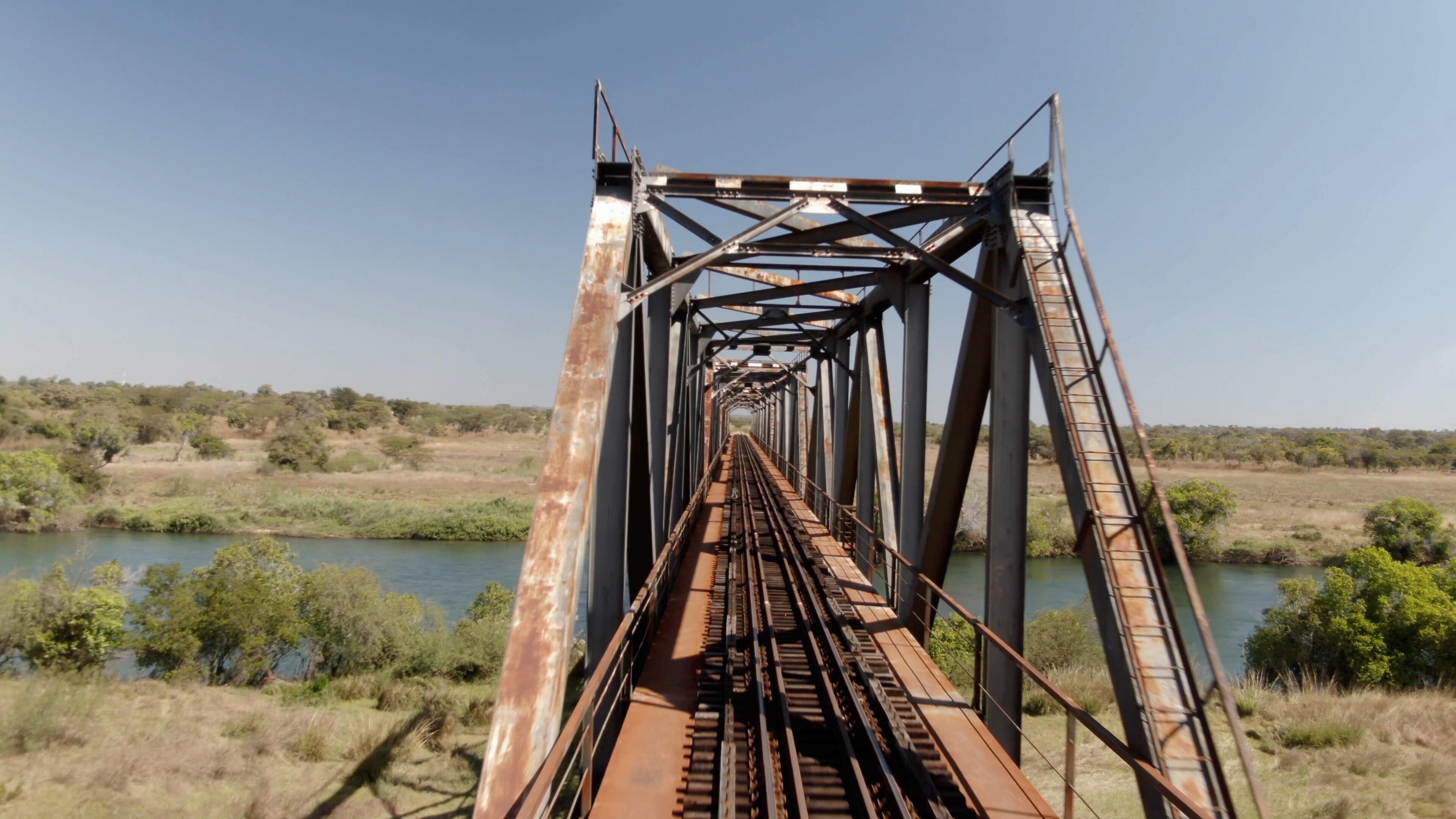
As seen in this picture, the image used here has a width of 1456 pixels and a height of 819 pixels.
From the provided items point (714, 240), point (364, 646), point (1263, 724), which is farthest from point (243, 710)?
point (1263, 724)

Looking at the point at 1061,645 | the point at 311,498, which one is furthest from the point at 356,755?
the point at 311,498

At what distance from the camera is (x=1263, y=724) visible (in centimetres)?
1267

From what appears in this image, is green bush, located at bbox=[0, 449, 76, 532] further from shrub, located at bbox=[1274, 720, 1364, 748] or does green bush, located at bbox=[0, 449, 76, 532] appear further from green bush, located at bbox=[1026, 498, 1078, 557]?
green bush, located at bbox=[1026, 498, 1078, 557]

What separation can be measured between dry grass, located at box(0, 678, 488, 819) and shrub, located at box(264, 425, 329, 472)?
4240 cm

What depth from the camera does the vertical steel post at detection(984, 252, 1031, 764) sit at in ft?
17.9

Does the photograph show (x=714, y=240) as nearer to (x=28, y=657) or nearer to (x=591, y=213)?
(x=591, y=213)

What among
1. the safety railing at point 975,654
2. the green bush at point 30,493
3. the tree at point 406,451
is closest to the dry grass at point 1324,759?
the safety railing at point 975,654

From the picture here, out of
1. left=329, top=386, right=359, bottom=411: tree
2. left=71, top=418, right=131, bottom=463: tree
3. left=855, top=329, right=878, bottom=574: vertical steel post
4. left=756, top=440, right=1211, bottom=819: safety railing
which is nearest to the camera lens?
left=756, top=440, right=1211, bottom=819: safety railing

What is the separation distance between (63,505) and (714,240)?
4099 centimetres

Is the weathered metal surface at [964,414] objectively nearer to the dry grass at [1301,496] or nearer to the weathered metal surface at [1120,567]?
the weathered metal surface at [1120,567]

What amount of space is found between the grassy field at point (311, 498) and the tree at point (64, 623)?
18.3m

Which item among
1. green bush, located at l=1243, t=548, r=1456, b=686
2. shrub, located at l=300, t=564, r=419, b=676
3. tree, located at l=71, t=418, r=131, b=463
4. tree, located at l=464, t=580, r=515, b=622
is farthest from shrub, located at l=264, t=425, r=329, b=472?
green bush, located at l=1243, t=548, r=1456, b=686

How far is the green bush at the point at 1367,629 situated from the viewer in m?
16.6

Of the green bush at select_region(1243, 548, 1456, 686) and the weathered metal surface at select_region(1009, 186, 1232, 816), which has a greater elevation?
the weathered metal surface at select_region(1009, 186, 1232, 816)
